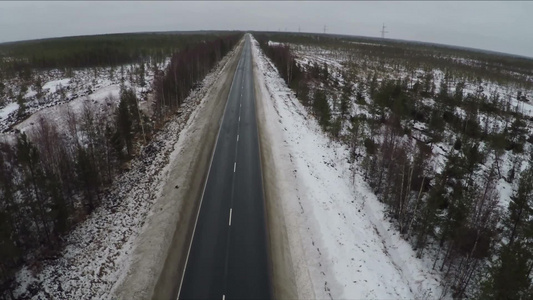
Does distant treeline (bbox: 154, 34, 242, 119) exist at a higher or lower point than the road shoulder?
higher

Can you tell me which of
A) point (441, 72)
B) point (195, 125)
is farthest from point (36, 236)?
point (441, 72)

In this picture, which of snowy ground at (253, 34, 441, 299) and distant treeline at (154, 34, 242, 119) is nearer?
snowy ground at (253, 34, 441, 299)

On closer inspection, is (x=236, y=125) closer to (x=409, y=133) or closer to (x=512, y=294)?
(x=409, y=133)

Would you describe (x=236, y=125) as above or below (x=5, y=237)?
above

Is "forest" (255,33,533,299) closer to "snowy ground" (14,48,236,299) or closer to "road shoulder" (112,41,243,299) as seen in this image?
"road shoulder" (112,41,243,299)

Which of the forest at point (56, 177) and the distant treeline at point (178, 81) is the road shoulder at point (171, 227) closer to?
the forest at point (56, 177)

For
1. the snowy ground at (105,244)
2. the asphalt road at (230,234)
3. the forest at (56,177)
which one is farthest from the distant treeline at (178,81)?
the asphalt road at (230,234)

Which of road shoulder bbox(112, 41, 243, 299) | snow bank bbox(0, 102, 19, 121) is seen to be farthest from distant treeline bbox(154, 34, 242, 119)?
snow bank bbox(0, 102, 19, 121)
